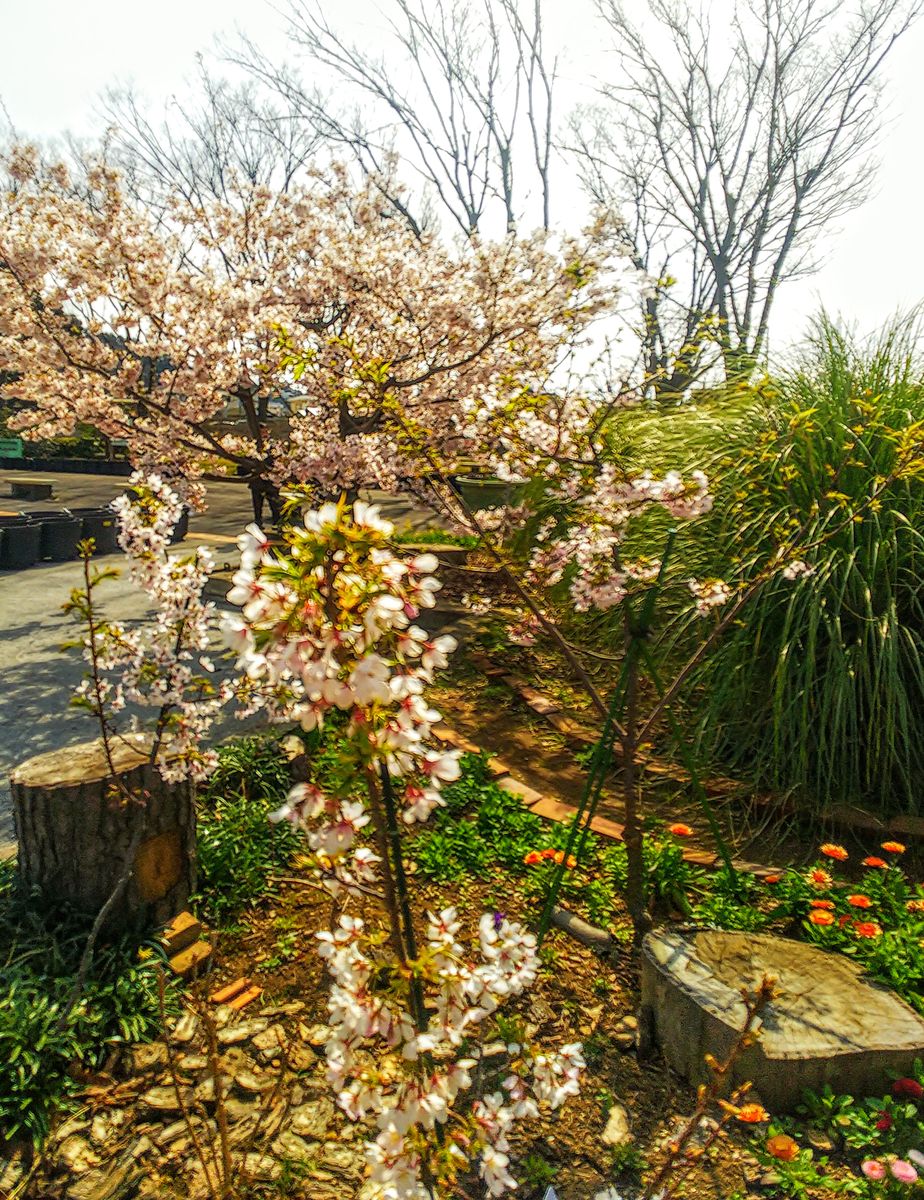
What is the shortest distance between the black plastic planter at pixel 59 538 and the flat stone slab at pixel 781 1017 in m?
9.18

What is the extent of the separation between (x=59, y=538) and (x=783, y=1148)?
9862 mm

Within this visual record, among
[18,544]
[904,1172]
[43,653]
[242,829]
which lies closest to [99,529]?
[18,544]

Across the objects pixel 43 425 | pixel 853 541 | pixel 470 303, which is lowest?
pixel 853 541

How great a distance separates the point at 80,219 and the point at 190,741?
6.12 m

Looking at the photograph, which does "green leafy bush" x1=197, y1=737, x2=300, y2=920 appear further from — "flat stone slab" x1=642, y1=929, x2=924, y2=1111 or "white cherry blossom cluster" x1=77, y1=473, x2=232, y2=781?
"flat stone slab" x1=642, y1=929, x2=924, y2=1111

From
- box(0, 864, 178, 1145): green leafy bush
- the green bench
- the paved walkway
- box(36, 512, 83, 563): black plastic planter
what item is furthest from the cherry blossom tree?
the green bench

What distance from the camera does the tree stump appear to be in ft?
7.80

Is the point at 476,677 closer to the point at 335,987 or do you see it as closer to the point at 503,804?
the point at 503,804

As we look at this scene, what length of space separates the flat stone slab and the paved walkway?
1518mm

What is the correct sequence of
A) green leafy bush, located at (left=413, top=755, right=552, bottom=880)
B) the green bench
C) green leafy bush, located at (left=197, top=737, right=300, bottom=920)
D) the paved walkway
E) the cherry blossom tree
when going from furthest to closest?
the green bench
the cherry blossom tree
the paved walkway
green leafy bush, located at (left=413, top=755, right=552, bottom=880)
green leafy bush, located at (left=197, top=737, right=300, bottom=920)

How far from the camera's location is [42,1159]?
5.92 ft

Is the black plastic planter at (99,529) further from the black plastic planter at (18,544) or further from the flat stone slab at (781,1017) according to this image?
the flat stone slab at (781,1017)

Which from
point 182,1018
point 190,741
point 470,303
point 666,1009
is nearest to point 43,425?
point 470,303

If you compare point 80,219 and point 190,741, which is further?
point 80,219
